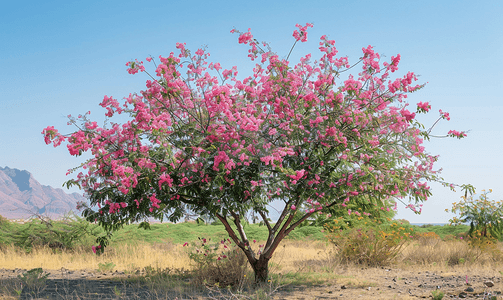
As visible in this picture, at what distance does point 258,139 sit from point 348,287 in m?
4.41

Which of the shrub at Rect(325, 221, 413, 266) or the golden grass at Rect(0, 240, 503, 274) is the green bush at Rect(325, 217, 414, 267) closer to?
the shrub at Rect(325, 221, 413, 266)

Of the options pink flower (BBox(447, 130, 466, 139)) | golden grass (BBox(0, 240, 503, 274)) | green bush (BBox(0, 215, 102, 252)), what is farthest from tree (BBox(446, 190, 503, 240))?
green bush (BBox(0, 215, 102, 252))

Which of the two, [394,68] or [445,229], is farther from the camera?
[445,229]

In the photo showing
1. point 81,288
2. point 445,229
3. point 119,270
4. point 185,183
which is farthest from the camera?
point 445,229

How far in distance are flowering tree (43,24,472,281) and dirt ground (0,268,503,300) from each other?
6.07 feet

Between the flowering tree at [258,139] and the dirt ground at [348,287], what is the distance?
1.85m

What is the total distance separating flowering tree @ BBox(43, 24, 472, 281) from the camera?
264 inches

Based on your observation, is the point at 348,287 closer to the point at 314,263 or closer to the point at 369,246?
the point at 369,246

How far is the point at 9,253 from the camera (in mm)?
14812

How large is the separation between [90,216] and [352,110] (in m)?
5.81

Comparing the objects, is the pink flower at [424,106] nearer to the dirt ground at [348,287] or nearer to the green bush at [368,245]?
the dirt ground at [348,287]

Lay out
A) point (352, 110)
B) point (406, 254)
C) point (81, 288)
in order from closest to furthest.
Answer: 1. point (352, 110)
2. point (81, 288)
3. point (406, 254)

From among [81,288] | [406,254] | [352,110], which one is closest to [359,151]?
[352,110]

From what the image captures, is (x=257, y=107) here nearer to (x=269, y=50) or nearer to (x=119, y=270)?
(x=269, y=50)
